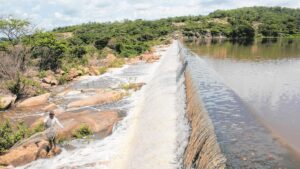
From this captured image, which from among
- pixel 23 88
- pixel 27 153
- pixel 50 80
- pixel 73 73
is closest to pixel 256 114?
pixel 27 153

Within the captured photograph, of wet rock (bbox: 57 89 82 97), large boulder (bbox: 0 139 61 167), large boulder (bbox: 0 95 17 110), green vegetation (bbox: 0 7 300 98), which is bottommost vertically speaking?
large boulder (bbox: 0 139 61 167)

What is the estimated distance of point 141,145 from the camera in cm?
1380

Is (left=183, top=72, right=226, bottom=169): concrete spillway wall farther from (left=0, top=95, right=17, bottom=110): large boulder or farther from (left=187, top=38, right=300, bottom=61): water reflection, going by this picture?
(left=187, top=38, right=300, bottom=61): water reflection

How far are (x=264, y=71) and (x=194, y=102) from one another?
17.2 m

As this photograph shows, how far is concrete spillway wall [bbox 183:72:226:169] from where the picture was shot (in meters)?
9.35

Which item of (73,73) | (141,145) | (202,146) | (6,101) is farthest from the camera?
(73,73)

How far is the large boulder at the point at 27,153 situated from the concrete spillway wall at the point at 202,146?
5.76 metres

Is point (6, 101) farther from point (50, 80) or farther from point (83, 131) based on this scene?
point (83, 131)

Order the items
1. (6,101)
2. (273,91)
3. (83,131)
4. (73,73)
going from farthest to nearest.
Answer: (73,73) < (6,101) < (273,91) < (83,131)

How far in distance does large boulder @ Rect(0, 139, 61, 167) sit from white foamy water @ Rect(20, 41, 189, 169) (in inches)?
13.0

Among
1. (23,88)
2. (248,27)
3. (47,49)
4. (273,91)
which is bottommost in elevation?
(273,91)

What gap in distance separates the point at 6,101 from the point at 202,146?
54.6 feet

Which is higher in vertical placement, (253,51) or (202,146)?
(202,146)

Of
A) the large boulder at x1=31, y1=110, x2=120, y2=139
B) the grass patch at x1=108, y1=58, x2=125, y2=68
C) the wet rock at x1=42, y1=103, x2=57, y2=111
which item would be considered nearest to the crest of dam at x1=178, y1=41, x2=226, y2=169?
the large boulder at x1=31, y1=110, x2=120, y2=139
